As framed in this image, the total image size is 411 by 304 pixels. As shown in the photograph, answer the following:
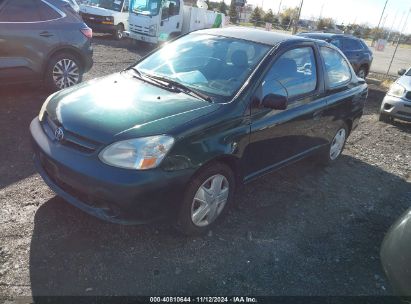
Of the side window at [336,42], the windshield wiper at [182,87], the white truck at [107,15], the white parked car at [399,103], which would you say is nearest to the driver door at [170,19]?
the white truck at [107,15]

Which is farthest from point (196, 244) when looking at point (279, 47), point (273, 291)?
point (279, 47)

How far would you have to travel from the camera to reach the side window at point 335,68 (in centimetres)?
473

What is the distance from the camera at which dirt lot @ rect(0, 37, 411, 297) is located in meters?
2.80

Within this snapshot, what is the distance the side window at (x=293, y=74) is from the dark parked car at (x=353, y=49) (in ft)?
25.4

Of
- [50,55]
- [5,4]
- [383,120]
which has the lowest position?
[383,120]

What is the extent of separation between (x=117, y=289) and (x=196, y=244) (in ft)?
2.74

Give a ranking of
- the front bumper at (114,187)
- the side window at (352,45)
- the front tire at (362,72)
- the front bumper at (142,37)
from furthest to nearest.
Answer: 1. the front bumper at (142,37)
2. the front tire at (362,72)
3. the side window at (352,45)
4. the front bumper at (114,187)

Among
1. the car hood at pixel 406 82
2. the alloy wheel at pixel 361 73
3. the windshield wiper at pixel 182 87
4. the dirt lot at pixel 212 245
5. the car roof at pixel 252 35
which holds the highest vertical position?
the car roof at pixel 252 35

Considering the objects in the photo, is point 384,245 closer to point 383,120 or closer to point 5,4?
point 5,4

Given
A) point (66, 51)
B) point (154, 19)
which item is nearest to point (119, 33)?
point (154, 19)

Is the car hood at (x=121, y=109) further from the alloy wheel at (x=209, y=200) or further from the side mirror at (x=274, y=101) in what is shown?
the alloy wheel at (x=209, y=200)

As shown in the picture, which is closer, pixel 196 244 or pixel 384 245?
pixel 384 245

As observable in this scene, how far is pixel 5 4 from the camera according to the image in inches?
226

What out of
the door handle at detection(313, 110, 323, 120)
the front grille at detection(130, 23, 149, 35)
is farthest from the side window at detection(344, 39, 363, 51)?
the door handle at detection(313, 110, 323, 120)
